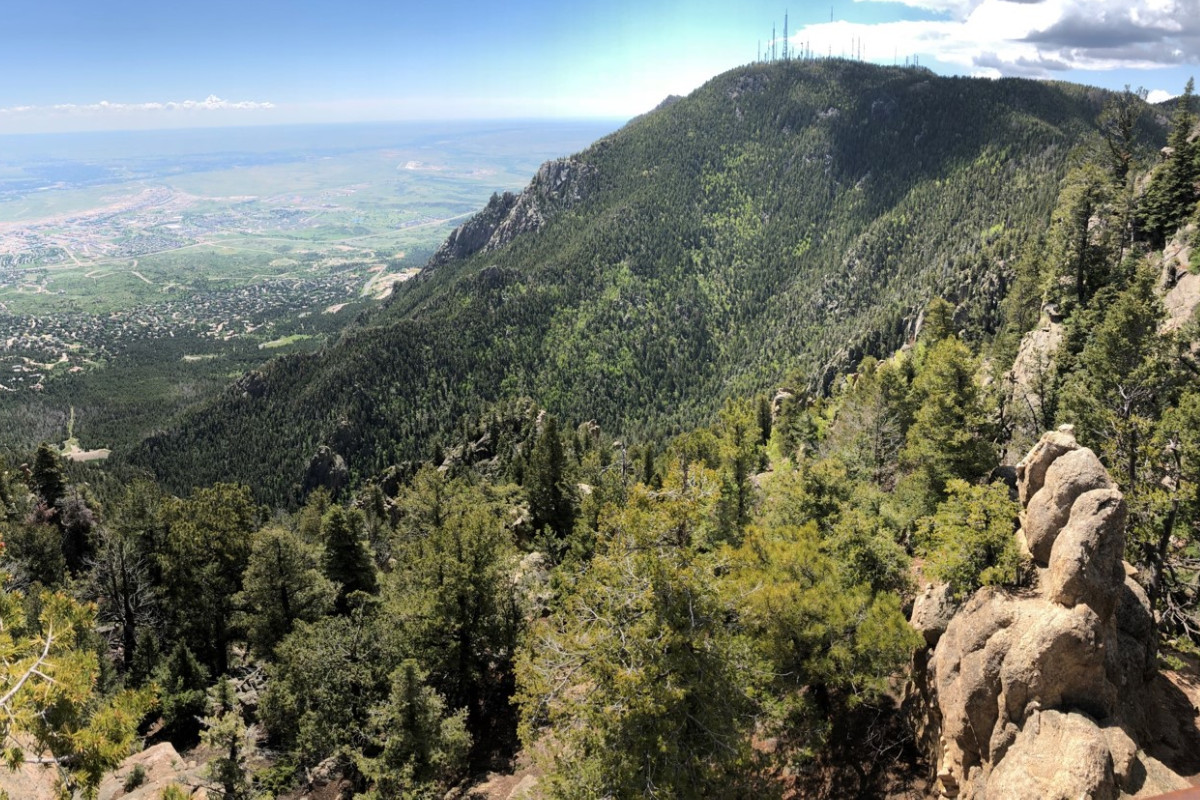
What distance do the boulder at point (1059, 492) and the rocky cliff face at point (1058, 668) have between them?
0.13 feet

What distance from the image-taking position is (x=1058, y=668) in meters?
18.4

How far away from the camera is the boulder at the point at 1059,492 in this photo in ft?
67.9

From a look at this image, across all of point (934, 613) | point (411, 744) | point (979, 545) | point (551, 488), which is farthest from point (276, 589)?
point (979, 545)

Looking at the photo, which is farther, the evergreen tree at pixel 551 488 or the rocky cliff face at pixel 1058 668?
the evergreen tree at pixel 551 488

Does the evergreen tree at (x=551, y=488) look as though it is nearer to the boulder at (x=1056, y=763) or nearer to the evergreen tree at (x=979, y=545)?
the evergreen tree at (x=979, y=545)

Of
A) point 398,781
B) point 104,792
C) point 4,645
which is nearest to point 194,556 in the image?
point 104,792

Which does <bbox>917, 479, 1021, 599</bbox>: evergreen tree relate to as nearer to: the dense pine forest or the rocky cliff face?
the dense pine forest

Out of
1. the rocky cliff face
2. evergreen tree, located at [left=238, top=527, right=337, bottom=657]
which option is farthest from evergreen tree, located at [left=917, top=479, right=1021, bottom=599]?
evergreen tree, located at [left=238, top=527, right=337, bottom=657]

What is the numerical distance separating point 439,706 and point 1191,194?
281 ft

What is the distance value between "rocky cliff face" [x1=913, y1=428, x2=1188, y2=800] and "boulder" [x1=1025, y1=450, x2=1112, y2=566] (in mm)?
39

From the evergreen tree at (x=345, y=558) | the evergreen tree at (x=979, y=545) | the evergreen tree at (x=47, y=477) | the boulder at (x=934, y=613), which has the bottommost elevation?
the evergreen tree at (x=345, y=558)

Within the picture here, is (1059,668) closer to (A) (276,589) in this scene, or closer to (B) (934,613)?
(B) (934,613)

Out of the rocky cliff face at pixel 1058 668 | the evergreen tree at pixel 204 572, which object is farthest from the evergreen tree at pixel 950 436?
the evergreen tree at pixel 204 572

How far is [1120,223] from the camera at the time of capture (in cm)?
6862
